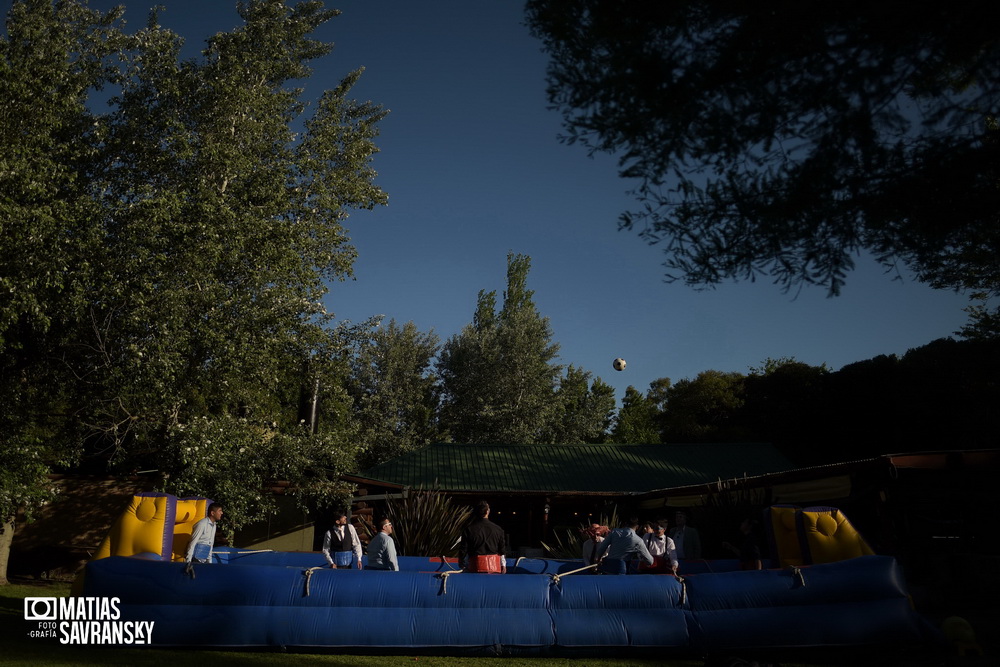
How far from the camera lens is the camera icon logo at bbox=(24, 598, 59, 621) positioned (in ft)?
29.5

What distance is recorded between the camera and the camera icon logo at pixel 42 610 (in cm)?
900

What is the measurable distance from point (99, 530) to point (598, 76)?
61.3 feet

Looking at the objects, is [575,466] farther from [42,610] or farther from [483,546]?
[42,610]

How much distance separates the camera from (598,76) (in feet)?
22.1

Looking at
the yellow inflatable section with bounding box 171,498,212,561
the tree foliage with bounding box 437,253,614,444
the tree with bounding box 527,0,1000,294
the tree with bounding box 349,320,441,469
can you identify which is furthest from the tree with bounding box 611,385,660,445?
the tree with bounding box 527,0,1000,294

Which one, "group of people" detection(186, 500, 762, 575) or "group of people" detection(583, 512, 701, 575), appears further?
"group of people" detection(583, 512, 701, 575)

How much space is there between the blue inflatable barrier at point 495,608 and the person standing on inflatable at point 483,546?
1.08 m

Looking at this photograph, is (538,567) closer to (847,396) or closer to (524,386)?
(524,386)

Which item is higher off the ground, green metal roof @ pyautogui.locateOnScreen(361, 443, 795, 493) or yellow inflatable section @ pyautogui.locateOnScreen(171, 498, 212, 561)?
green metal roof @ pyautogui.locateOnScreen(361, 443, 795, 493)

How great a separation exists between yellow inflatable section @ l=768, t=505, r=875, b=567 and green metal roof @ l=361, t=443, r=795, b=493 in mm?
11310

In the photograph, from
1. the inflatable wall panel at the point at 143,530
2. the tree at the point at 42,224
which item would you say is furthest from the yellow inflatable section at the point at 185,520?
the tree at the point at 42,224

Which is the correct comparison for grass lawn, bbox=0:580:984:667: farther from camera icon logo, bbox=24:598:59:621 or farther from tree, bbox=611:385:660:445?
tree, bbox=611:385:660:445

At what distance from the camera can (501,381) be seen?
131 ft

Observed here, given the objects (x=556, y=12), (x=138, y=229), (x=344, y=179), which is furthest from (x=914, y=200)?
(x=344, y=179)
